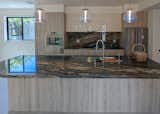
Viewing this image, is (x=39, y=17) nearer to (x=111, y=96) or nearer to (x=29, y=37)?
(x=111, y=96)

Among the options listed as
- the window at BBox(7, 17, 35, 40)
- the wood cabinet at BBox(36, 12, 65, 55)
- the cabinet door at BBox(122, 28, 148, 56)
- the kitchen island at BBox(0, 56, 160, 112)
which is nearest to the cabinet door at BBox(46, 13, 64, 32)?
the wood cabinet at BBox(36, 12, 65, 55)

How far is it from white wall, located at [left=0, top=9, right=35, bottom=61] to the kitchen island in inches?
247

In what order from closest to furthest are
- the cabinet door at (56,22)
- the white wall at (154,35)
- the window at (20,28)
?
1. the white wall at (154,35)
2. the cabinet door at (56,22)
3. the window at (20,28)

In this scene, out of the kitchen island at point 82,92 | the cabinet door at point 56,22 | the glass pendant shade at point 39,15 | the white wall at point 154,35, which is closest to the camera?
the kitchen island at point 82,92

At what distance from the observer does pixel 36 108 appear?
350 centimetres

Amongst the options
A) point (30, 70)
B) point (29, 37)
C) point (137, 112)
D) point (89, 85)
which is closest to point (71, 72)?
point (89, 85)

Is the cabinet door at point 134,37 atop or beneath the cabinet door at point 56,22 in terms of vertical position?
beneath

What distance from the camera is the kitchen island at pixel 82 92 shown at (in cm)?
340

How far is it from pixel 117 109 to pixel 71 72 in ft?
2.62

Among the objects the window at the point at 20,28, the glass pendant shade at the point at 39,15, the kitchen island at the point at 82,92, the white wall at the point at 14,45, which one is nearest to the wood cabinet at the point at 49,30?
the white wall at the point at 14,45

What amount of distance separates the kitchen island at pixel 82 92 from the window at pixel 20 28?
21.4ft

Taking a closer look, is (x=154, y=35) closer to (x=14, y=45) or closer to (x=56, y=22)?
(x=56, y=22)

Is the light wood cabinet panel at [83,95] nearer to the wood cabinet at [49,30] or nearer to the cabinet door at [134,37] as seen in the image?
the cabinet door at [134,37]

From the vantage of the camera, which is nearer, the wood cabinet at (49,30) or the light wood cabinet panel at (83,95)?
the light wood cabinet panel at (83,95)
